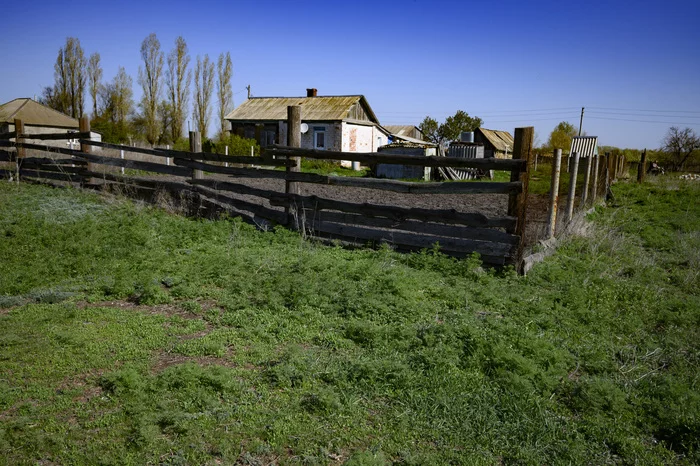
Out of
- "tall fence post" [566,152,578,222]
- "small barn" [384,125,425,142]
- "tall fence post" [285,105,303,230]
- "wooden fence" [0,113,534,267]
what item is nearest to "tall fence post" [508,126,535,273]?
"wooden fence" [0,113,534,267]

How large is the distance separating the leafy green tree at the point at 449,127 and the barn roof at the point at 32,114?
35150 mm

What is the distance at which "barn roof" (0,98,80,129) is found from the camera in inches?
1524

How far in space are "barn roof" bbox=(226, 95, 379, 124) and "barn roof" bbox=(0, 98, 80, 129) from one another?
1465 cm

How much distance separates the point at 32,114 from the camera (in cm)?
3928

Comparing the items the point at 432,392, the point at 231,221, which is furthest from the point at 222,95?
the point at 432,392

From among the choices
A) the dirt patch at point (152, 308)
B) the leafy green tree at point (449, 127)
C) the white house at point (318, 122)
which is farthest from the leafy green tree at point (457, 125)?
the dirt patch at point (152, 308)

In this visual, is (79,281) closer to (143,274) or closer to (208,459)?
(143,274)

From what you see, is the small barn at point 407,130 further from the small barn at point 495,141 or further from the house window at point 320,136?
the house window at point 320,136

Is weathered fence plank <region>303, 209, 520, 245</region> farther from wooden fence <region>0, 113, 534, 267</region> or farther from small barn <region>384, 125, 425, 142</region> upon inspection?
small barn <region>384, 125, 425, 142</region>

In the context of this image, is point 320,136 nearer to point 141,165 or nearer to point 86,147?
point 86,147

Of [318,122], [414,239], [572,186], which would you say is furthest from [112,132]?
[414,239]

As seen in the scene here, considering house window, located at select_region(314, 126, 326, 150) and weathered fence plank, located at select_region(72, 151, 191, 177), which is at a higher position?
house window, located at select_region(314, 126, 326, 150)

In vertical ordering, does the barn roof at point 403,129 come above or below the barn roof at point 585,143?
above

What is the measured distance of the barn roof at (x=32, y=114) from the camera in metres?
38.7
